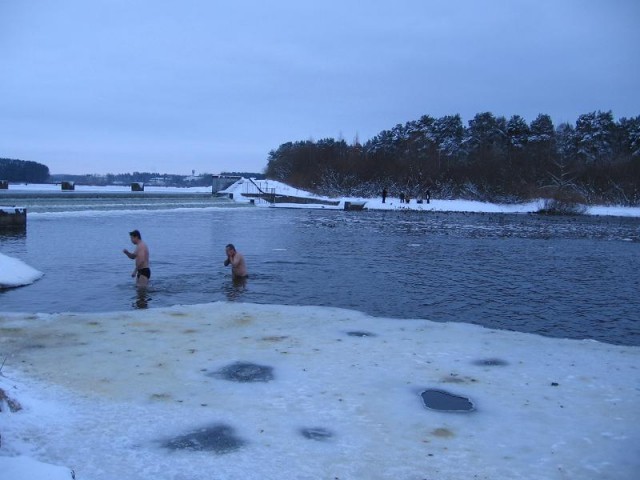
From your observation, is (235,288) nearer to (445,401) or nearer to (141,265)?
(141,265)

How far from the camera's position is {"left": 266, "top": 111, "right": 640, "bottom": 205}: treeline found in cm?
6919

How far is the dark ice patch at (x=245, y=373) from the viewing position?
23.3 feet

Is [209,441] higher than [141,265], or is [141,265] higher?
[141,265]

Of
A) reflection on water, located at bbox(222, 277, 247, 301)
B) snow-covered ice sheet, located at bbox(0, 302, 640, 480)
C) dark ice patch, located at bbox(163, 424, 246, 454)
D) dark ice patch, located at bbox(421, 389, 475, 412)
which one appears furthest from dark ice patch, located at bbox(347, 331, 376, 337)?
dark ice patch, located at bbox(163, 424, 246, 454)

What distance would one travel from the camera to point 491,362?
26.7ft

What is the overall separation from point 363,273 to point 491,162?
6244cm

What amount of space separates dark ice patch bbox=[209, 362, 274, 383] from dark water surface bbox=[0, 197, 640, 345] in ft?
15.2

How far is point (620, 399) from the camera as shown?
21.9 feet

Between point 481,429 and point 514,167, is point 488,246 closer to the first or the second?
point 481,429

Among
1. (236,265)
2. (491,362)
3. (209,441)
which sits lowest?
(209,441)

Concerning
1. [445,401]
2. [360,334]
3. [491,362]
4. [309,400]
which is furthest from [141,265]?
[445,401]

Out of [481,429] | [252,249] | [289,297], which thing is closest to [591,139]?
[252,249]

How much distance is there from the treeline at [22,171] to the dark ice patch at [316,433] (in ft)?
440

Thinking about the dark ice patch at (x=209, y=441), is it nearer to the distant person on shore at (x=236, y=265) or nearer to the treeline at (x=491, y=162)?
the distant person on shore at (x=236, y=265)
